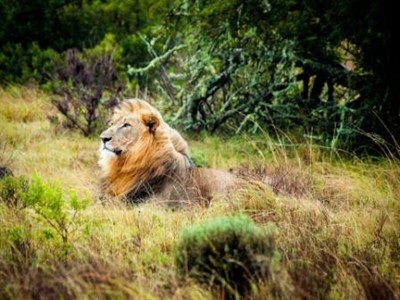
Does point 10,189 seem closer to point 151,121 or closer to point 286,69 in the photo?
point 151,121

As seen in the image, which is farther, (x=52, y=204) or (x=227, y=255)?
Result: (x=52, y=204)

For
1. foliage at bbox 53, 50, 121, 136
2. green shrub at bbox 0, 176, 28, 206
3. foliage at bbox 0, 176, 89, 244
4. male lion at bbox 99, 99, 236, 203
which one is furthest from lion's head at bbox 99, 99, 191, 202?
foliage at bbox 53, 50, 121, 136

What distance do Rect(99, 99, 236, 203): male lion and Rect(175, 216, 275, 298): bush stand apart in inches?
108

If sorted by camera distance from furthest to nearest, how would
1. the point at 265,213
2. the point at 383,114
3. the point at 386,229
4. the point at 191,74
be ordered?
1. the point at 191,74
2. the point at 383,114
3. the point at 265,213
4. the point at 386,229

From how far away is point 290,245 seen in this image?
486cm

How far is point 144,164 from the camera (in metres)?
6.88

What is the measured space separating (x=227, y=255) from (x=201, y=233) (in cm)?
24

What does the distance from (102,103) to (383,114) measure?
4696 millimetres

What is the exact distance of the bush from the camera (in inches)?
152

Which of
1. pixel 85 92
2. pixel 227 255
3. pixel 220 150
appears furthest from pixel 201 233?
pixel 85 92

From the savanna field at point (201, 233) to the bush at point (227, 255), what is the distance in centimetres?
2

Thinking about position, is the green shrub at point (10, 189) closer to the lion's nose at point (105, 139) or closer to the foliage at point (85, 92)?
the lion's nose at point (105, 139)

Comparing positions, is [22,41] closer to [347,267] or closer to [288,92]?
[288,92]

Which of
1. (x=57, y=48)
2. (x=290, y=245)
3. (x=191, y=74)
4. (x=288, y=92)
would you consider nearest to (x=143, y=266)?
(x=290, y=245)
